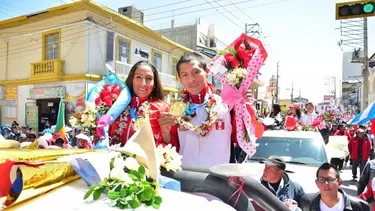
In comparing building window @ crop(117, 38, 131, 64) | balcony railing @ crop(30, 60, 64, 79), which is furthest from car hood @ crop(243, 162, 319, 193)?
building window @ crop(117, 38, 131, 64)

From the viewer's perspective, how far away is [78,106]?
617 inches

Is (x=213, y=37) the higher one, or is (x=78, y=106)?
(x=213, y=37)

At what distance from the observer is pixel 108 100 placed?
8.66 feet

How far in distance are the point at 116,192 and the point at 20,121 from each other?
19114mm

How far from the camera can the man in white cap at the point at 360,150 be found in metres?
9.59

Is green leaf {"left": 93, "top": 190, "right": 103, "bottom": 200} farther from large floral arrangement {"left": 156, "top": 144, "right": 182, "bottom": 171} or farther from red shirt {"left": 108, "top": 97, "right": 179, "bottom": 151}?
red shirt {"left": 108, "top": 97, "right": 179, "bottom": 151}

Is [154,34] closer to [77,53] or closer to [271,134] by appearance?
[77,53]

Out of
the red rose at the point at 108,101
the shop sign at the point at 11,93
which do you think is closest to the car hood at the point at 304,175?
the red rose at the point at 108,101

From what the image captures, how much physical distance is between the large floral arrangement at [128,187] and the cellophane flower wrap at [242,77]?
1.11 metres

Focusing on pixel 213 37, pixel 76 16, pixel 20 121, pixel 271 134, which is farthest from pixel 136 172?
pixel 213 37

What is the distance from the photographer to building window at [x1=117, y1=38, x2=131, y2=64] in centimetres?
1788

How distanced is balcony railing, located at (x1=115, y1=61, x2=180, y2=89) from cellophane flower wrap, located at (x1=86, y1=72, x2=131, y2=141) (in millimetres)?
14052

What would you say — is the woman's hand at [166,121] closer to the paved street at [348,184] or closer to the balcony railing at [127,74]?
the paved street at [348,184]

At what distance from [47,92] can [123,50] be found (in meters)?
4.47
